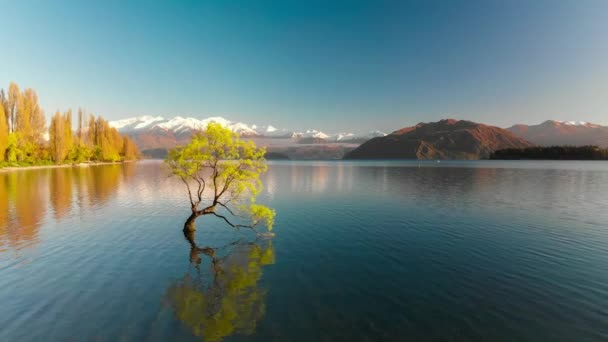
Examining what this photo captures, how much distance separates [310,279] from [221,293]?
664 centimetres

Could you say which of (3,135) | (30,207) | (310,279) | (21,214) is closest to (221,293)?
(310,279)

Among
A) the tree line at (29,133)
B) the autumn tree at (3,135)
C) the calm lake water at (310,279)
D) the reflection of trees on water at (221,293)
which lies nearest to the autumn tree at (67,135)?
the tree line at (29,133)

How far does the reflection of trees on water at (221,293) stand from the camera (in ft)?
49.0

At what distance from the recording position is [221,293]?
18.4 metres

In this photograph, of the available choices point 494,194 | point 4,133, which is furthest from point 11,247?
point 4,133

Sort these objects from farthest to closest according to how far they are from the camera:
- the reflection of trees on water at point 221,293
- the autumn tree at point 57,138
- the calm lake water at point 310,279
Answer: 1. the autumn tree at point 57,138
2. the reflection of trees on water at point 221,293
3. the calm lake water at point 310,279

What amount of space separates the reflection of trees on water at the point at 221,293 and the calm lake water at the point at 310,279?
0.10m

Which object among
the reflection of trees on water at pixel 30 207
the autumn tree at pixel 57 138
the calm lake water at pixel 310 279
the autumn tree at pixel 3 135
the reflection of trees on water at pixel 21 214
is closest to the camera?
the calm lake water at pixel 310 279

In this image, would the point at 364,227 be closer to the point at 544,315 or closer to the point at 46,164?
the point at 544,315

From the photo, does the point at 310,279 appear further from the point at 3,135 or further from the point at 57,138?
the point at 57,138

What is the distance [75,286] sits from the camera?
19.3 meters

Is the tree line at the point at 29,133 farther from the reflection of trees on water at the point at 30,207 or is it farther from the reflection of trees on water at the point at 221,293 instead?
the reflection of trees on water at the point at 221,293

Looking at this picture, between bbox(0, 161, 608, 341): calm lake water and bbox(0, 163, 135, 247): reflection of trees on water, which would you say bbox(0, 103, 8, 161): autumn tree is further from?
bbox(0, 161, 608, 341): calm lake water

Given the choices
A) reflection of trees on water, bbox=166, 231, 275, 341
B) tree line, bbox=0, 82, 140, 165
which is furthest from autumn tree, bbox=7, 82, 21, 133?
reflection of trees on water, bbox=166, 231, 275, 341
